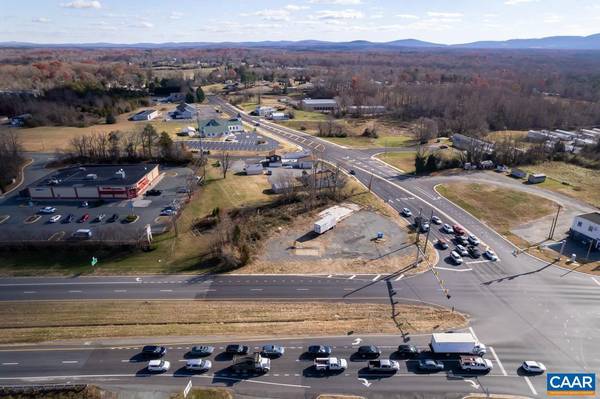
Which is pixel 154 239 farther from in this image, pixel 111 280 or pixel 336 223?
pixel 336 223

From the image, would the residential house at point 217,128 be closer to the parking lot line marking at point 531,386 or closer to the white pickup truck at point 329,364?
the white pickup truck at point 329,364

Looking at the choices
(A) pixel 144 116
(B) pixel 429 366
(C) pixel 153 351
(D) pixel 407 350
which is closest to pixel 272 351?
(C) pixel 153 351

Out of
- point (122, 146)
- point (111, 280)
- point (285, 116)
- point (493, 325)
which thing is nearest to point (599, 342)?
point (493, 325)

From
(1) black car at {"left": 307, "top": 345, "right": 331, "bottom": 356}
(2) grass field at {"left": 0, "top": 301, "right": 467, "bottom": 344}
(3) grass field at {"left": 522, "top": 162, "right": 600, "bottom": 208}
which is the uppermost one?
(3) grass field at {"left": 522, "top": 162, "right": 600, "bottom": 208}

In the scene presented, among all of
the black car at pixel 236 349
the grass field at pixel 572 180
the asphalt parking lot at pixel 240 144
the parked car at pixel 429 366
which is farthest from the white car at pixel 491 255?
the asphalt parking lot at pixel 240 144

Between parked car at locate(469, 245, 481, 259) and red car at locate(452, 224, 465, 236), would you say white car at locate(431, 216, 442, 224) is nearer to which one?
red car at locate(452, 224, 465, 236)

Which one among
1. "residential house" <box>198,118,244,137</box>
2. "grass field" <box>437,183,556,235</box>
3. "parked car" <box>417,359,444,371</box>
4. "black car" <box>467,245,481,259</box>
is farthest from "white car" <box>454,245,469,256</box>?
"residential house" <box>198,118,244,137</box>
